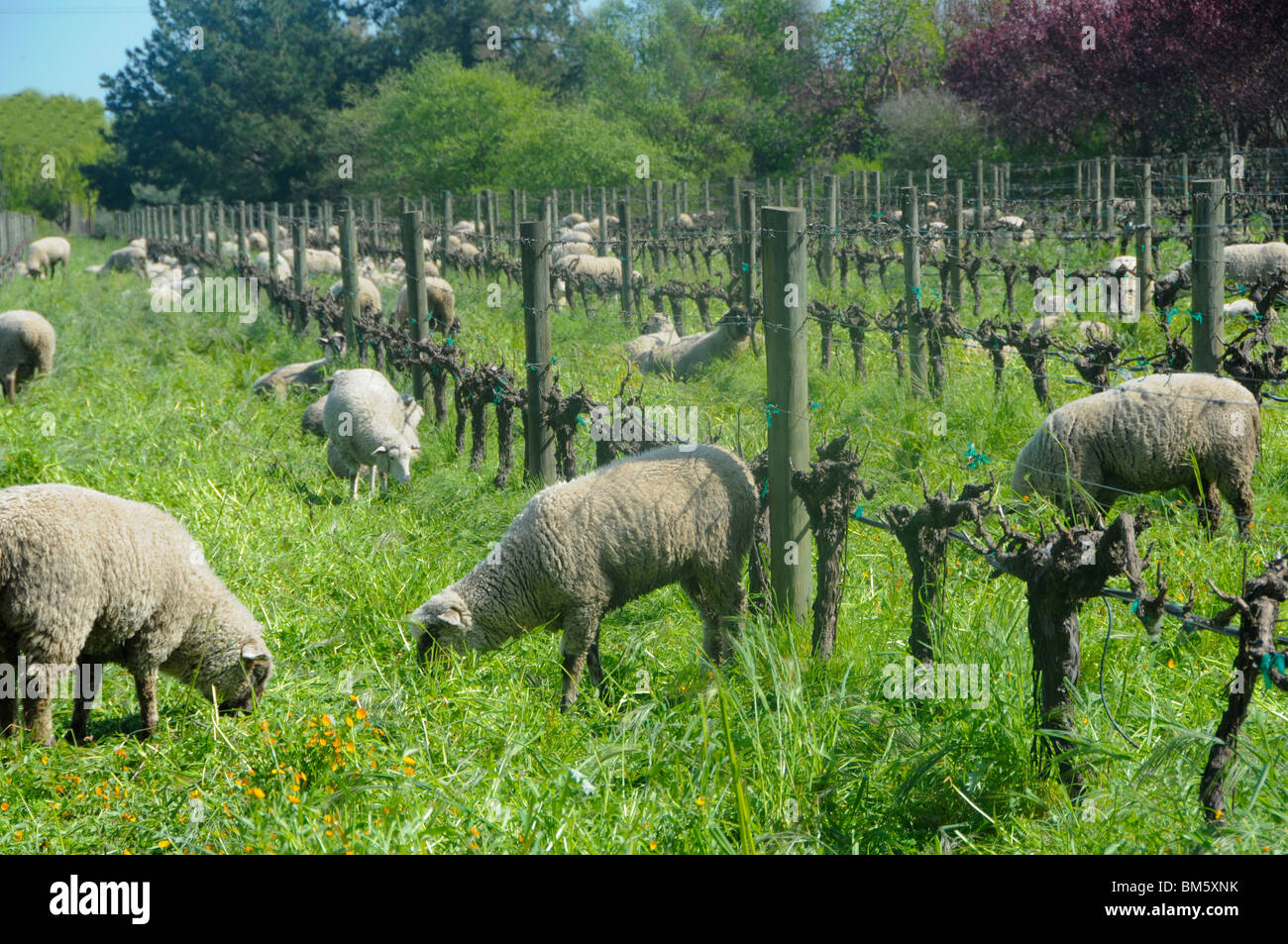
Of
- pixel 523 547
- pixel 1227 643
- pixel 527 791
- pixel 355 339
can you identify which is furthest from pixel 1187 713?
pixel 355 339

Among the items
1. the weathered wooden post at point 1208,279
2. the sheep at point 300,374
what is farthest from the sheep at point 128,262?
the weathered wooden post at point 1208,279

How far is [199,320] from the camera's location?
48.8ft

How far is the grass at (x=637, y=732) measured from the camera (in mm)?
3574

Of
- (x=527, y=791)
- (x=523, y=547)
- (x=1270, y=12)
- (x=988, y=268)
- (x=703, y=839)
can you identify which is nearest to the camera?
(x=703, y=839)

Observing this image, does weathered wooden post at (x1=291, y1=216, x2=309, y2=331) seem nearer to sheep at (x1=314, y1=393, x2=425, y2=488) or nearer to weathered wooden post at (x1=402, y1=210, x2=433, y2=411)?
weathered wooden post at (x1=402, y1=210, x2=433, y2=411)

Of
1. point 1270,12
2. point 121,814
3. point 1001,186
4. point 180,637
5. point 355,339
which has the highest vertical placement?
point 1270,12

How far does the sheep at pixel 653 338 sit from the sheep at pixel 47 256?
17.9 metres

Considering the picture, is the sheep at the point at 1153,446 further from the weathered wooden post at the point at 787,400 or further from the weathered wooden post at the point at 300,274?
the weathered wooden post at the point at 300,274

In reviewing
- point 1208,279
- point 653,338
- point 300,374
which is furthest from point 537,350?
point 653,338

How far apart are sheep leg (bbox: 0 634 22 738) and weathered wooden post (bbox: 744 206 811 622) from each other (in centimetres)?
323

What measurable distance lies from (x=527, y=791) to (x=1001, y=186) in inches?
966

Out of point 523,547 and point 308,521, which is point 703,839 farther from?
point 308,521

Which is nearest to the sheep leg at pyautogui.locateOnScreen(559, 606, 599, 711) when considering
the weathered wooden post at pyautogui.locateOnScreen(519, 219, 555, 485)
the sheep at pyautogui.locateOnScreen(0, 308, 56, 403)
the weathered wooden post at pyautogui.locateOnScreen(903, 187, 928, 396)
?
the weathered wooden post at pyautogui.locateOnScreen(519, 219, 555, 485)

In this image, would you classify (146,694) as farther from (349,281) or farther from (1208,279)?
(349,281)
